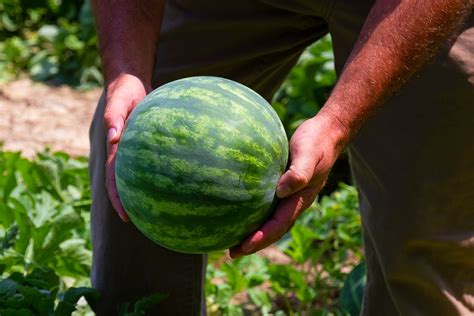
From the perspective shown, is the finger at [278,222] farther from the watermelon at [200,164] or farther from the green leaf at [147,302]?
the green leaf at [147,302]

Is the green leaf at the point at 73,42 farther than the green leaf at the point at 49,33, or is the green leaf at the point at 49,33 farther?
the green leaf at the point at 49,33

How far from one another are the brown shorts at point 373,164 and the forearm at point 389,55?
0.70ft

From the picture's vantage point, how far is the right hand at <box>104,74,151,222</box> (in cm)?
233

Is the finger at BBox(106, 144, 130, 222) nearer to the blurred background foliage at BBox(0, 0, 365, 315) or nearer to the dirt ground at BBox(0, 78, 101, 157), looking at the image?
the blurred background foliage at BBox(0, 0, 365, 315)

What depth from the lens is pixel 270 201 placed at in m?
2.12

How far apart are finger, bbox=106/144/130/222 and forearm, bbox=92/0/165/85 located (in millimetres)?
267

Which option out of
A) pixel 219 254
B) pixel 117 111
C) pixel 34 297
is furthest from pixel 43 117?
pixel 117 111

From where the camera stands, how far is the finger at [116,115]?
7.55ft

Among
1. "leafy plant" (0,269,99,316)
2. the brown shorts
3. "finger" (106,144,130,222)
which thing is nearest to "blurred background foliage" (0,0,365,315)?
"leafy plant" (0,269,99,316)

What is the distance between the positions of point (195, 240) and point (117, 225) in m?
0.81

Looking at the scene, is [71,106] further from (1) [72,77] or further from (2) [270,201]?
(2) [270,201]

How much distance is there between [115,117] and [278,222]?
1.75 feet

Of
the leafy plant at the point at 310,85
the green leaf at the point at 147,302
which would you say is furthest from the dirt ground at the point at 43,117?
the green leaf at the point at 147,302

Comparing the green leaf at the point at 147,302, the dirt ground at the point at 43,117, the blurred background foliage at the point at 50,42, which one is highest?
the green leaf at the point at 147,302
